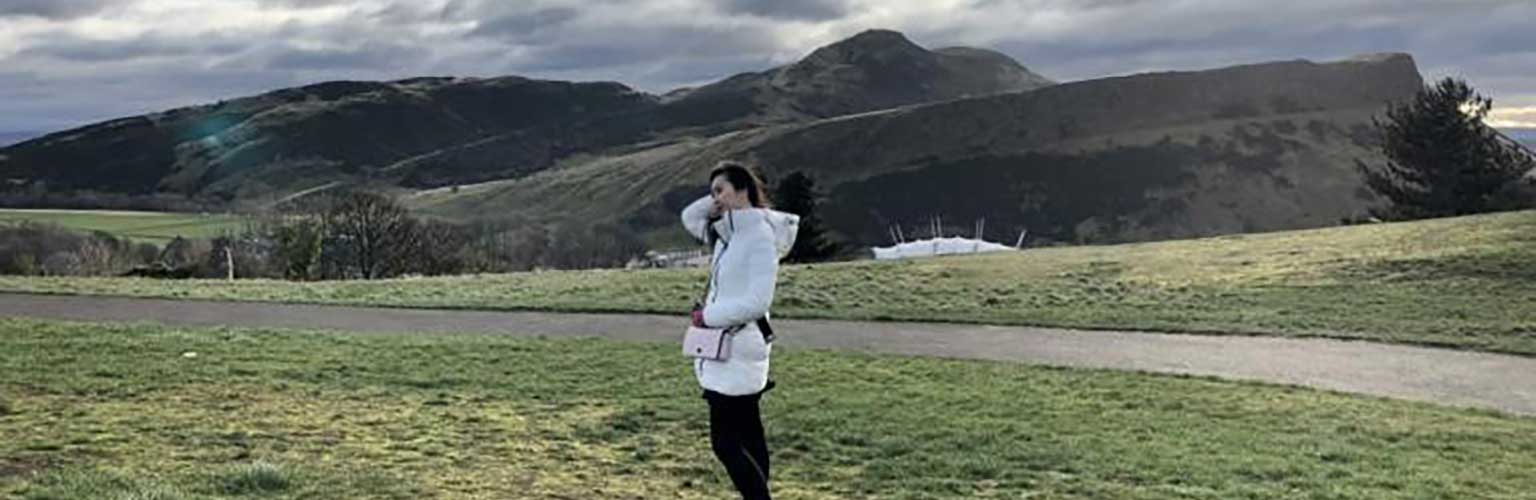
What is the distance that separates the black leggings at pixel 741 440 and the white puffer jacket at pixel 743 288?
0.07 meters

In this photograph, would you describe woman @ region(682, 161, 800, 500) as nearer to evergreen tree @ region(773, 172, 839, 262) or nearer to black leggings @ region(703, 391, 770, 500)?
black leggings @ region(703, 391, 770, 500)

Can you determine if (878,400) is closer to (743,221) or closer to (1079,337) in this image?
(743,221)

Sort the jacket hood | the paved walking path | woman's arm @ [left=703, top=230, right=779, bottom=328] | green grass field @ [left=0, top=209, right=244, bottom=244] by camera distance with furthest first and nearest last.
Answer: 1. green grass field @ [left=0, top=209, right=244, bottom=244]
2. the paved walking path
3. the jacket hood
4. woman's arm @ [left=703, top=230, right=779, bottom=328]

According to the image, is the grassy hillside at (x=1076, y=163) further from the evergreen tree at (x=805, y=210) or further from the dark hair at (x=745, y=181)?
the dark hair at (x=745, y=181)

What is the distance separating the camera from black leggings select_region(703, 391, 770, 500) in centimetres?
626

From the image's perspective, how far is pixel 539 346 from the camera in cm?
1486

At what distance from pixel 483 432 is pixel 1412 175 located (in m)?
55.2

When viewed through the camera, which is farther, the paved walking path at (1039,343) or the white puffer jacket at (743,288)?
the paved walking path at (1039,343)

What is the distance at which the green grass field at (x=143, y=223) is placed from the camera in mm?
102875

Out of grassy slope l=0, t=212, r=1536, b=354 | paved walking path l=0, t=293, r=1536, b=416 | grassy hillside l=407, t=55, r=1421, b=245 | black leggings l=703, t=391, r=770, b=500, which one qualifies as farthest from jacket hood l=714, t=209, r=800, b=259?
grassy hillside l=407, t=55, r=1421, b=245

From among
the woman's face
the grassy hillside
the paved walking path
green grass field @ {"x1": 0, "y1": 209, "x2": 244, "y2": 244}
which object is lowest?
the paved walking path

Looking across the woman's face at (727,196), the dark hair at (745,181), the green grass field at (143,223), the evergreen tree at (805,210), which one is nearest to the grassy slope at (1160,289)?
the dark hair at (745,181)

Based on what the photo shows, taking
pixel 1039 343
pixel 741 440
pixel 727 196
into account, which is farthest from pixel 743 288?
pixel 1039 343

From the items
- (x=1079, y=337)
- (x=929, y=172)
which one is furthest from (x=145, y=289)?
(x=929, y=172)
